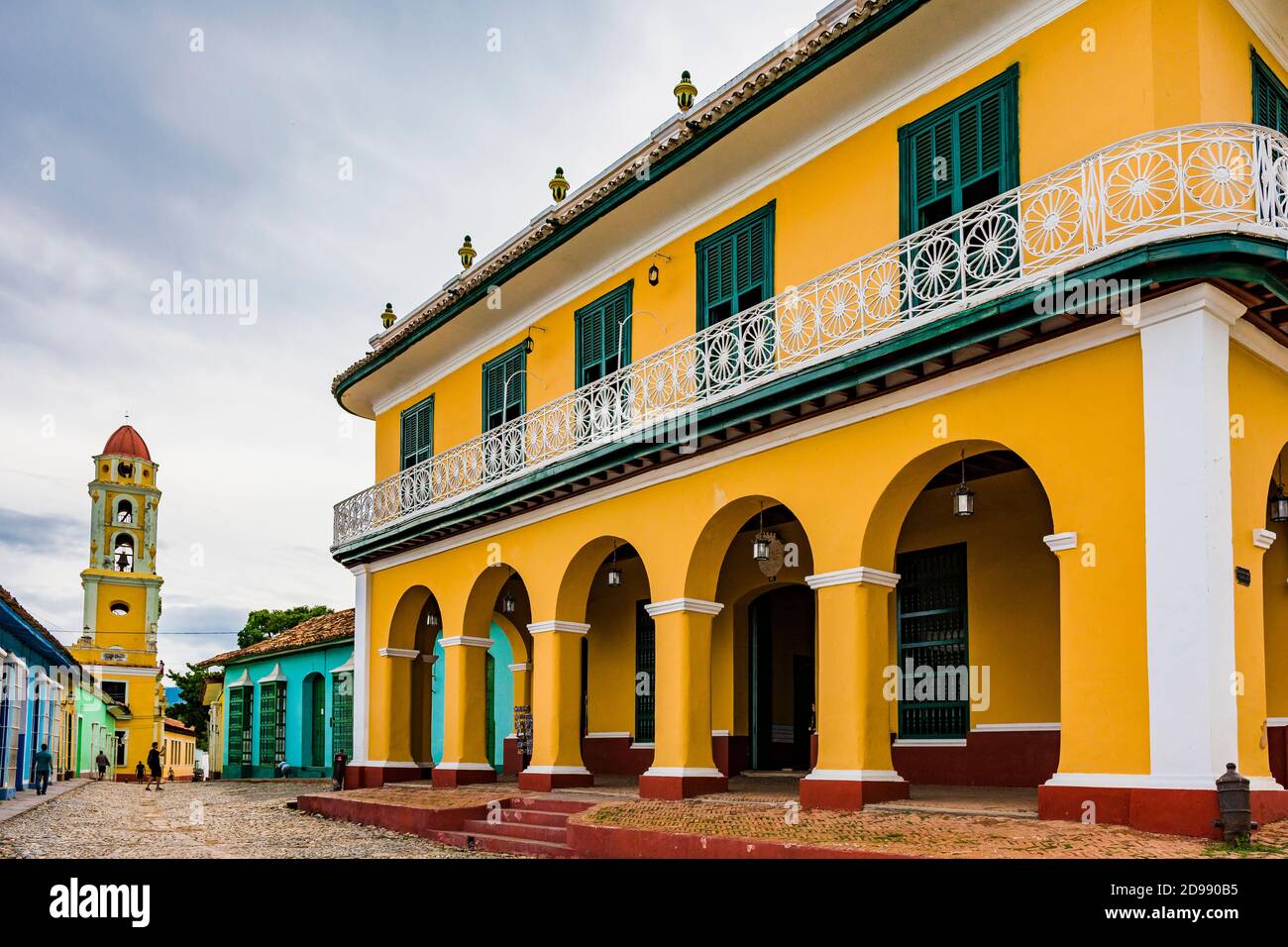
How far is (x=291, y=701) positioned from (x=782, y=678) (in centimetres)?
1763

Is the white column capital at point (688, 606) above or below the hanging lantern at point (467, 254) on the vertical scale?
below

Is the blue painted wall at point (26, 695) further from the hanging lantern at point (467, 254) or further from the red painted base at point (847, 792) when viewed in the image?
the red painted base at point (847, 792)

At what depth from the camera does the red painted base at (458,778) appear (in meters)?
18.7

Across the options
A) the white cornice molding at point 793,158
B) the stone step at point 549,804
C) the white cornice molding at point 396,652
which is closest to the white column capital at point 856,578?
the stone step at point 549,804

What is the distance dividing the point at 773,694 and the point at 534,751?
3.63m

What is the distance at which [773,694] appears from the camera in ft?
59.9

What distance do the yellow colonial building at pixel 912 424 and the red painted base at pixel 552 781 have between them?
6 centimetres

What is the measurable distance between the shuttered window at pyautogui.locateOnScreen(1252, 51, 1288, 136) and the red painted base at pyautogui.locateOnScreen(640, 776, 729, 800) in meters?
8.62

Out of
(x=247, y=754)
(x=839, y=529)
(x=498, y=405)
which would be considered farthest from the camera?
(x=247, y=754)

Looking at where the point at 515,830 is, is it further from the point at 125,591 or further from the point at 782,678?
the point at 125,591

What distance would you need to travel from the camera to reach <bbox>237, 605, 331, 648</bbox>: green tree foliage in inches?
2194

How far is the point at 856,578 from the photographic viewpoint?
1206cm
